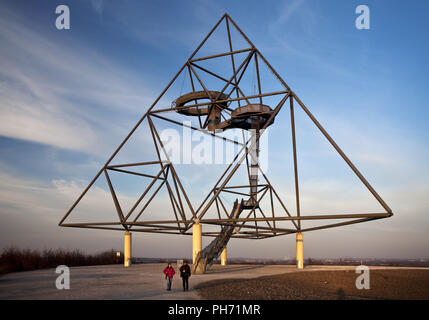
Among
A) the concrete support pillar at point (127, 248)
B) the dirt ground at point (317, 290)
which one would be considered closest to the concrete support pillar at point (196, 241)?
the dirt ground at point (317, 290)

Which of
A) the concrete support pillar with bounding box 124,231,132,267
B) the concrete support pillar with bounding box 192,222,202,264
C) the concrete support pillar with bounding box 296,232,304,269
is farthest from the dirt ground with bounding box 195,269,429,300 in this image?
the concrete support pillar with bounding box 124,231,132,267

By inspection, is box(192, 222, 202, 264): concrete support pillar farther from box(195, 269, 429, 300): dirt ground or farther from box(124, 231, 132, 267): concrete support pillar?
box(124, 231, 132, 267): concrete support pillar

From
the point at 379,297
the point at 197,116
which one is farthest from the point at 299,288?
the point at 197,116

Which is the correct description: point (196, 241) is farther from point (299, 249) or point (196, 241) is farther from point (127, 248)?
point (127, 248)

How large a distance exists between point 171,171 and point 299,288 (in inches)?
667

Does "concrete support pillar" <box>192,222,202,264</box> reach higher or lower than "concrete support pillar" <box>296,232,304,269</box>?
higher

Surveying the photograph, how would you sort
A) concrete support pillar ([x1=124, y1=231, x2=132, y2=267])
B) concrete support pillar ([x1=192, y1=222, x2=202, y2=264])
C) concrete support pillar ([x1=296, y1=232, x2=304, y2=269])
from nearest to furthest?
concrete support pillar ([x1=192, y1=222, x2=202, y2=264])
concrete support pillar ([x1=296, y1=232, x2=304, y2=269])
concrete support pillar ([x1=124, y1=231, x2=132, y2=267])

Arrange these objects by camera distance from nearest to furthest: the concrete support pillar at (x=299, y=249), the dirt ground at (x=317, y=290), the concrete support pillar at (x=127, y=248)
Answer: the dirt ground at (x=317, y=290)
the concrete support pillar at (x=299, y=249)
the concrete support pillar at (x=127, y=248)

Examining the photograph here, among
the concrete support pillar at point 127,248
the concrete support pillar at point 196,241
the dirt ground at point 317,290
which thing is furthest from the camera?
the concrete support pillar at point 127,248

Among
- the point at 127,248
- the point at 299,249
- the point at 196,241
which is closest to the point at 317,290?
the point at 196,241

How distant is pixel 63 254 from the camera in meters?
35.3

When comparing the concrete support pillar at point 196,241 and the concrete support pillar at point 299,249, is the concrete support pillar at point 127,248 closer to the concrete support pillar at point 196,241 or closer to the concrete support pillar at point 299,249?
the concrete support pillar at point 196,241

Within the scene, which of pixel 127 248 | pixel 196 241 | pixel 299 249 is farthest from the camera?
pixel 127 248
